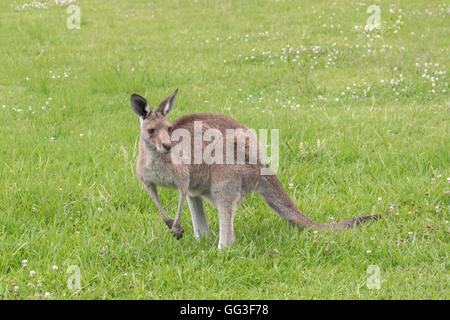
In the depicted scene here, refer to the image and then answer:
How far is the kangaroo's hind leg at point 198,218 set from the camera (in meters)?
4.58

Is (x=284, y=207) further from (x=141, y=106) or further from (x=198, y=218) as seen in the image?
(x=141, y=106)

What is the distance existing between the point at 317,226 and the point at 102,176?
2329 millimetres

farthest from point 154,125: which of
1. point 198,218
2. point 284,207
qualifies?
point 284,207

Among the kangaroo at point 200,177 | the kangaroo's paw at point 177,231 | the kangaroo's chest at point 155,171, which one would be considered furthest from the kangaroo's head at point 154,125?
the kangaroo's paw at point 177,231

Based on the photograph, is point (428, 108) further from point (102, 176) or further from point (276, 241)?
point (102, 176)

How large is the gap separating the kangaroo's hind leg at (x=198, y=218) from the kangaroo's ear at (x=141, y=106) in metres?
0.85

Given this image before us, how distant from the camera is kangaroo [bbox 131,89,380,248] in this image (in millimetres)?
4094

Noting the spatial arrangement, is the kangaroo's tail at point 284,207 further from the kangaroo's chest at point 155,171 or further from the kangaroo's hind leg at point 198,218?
the kangaroo's chest at point 155,171

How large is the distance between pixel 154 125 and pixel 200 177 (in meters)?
0.58

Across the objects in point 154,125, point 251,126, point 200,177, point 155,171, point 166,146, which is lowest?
point 251,126

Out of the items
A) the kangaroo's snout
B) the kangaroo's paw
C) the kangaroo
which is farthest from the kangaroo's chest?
the kangaroo's paw

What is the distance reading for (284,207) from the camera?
4625 mm
